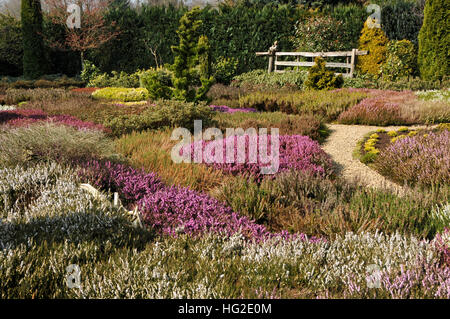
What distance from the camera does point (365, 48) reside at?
17.7m

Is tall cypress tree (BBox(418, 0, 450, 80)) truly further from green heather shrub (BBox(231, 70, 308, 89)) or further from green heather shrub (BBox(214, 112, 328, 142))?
green heather shrub (BBox(214, 112, 328, 142))

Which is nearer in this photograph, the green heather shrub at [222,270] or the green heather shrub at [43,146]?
the green heather shrub at [222,270]

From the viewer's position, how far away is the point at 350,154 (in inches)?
259

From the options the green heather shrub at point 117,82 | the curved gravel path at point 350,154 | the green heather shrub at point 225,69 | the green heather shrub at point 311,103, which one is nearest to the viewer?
the curved gravel path at point 350,154

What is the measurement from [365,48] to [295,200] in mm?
16212

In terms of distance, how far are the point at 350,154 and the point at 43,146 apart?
16.3 ft

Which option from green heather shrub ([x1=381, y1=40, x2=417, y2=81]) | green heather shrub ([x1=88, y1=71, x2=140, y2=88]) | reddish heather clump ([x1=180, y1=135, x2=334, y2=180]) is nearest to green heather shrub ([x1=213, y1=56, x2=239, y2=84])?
green heather shrub ([x1=88, y1=71, x2=140, y2=88])

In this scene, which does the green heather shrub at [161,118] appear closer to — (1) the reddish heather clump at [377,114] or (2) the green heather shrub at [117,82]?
(1) the reddish heather clump at [377,114]

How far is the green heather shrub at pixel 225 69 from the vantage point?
747 inches

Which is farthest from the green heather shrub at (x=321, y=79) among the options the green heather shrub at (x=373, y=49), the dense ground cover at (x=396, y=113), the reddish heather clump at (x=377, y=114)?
the green heather shrub at (x=373, y=49)

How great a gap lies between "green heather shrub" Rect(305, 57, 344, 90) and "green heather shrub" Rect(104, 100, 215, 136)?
285 inches

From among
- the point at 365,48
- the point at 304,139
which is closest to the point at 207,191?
the point at 304,139

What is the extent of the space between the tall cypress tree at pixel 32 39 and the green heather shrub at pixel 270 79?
37.2 feet

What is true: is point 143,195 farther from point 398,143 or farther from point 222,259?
point 398,143
